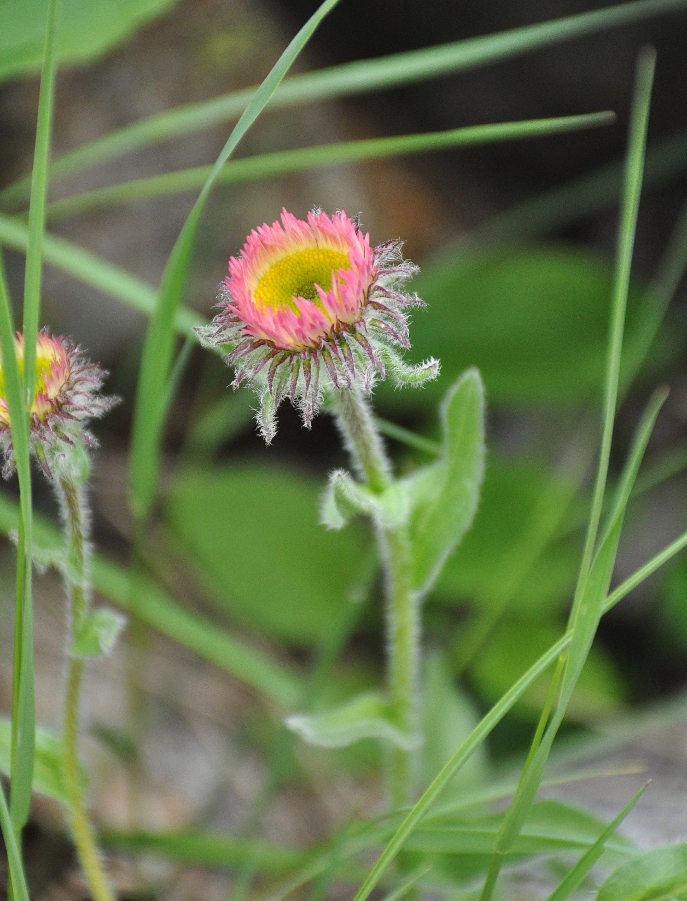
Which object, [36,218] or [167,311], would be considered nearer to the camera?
[36,218]

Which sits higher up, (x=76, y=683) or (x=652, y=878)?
(x=76, y=683)

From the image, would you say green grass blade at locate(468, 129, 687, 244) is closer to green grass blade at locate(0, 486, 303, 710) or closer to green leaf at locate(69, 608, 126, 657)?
green grass blade at locate(0, 486, 303, 710)

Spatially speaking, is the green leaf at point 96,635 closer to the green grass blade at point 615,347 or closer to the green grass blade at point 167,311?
the green grass blade at point 167,311

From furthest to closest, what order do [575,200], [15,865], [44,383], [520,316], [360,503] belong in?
[575,200] < [520,316] < [360,503] < [44,383] < [15,865]

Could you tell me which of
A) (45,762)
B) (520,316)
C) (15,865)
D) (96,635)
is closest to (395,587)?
(96,635)

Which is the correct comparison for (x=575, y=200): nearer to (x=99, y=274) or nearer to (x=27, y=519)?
(x=99, y=274)

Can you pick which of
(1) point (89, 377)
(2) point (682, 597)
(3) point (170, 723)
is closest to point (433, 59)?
(1) point (89, 377)

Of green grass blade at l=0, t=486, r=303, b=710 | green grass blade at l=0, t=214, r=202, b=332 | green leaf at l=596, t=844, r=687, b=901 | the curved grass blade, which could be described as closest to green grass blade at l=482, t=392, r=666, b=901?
the curved grass blade
